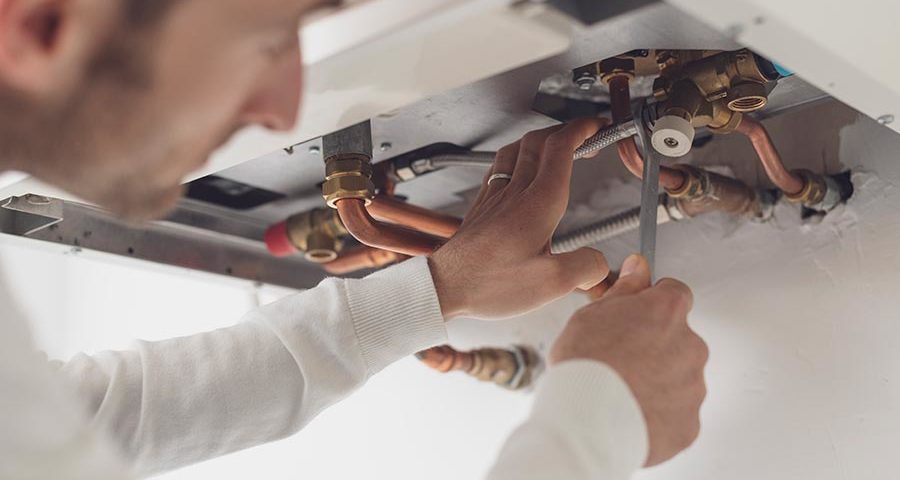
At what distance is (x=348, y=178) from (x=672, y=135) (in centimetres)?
22

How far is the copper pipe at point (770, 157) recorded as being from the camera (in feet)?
2.37

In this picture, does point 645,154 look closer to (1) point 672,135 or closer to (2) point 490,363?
(1) point 672,135

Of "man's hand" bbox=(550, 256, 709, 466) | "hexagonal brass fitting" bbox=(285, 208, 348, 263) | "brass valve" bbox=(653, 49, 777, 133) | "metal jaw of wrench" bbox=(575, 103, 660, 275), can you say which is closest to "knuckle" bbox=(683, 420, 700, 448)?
"man's hand" bbox=(550, 256, 709, 466)

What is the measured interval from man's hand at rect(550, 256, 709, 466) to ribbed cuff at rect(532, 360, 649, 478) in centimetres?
1

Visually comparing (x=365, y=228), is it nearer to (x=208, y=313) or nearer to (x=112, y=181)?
(x=112, y=181)

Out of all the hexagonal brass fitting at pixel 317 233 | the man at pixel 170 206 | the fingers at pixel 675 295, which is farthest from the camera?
the hexagonal brass fitting at pixel 317 233

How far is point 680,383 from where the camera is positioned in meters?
0.54

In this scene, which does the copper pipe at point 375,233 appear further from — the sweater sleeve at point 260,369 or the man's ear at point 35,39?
the man's ear at point 35,39

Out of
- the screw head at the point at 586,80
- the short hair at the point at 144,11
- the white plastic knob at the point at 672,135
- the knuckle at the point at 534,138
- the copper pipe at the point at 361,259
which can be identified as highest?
the short hair at the point at 144,11

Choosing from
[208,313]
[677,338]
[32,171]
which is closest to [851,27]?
[677,338]

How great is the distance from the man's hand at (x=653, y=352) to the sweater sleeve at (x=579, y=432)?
0.04ft

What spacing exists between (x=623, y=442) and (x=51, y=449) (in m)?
0.27

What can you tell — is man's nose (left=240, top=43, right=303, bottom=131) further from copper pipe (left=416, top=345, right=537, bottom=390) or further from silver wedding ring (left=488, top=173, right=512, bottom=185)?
copper pipe (left=416, top=345, right=537, bottom=390)

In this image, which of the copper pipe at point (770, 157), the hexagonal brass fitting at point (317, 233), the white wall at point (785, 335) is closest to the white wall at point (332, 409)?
the white wall at point (785, 335)
